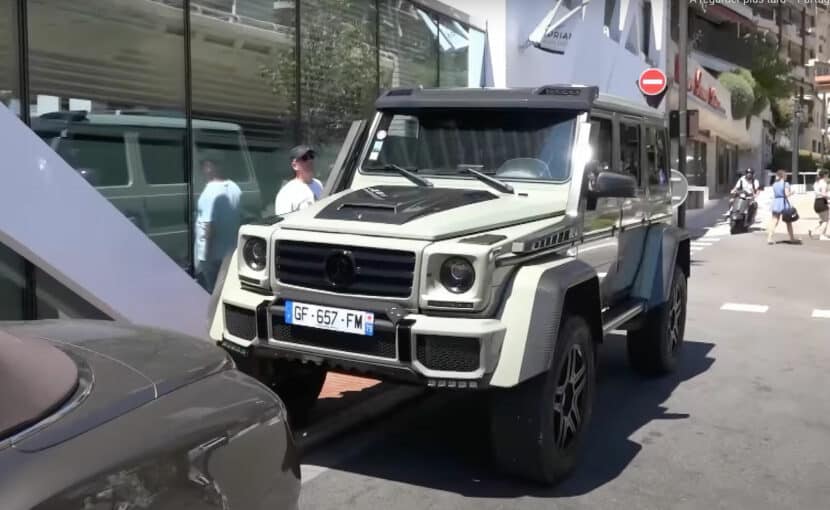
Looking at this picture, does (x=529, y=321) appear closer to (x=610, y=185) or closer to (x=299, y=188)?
(x=610, y=185)

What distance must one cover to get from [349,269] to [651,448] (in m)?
2.37

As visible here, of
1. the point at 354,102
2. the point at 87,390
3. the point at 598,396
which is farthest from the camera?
the point at 354,102

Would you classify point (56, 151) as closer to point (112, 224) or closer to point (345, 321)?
point (112, 224)

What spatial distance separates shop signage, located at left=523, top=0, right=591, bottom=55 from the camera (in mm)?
16906

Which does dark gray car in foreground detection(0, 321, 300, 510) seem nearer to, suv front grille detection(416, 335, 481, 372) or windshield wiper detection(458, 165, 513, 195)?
suv front grille detection(416, 335, 481, 372)

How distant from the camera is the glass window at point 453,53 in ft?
47.9

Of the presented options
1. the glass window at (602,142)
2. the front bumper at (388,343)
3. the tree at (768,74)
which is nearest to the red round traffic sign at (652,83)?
the glass window at (602,142)

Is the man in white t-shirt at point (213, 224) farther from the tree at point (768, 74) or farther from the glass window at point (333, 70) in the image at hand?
the tree at point (768, 74)

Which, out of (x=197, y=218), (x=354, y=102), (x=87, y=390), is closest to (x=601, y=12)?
(x=354, y=102)

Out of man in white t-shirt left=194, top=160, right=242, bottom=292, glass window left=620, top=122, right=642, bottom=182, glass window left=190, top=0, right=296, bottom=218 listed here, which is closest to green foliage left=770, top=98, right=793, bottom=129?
glass window left=190, top=0, right=296, bottom=218

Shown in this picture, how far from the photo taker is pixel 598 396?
7.19 metres

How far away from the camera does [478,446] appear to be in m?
5.93

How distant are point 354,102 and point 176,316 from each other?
15.3ft

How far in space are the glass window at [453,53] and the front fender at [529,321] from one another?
10145mm
